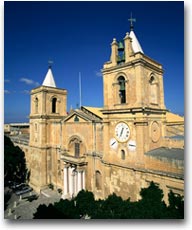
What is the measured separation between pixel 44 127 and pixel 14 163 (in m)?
2.61

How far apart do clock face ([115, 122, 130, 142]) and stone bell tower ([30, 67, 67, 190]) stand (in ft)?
18.2

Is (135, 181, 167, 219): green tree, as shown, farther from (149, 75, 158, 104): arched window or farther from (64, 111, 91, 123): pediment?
(64, 111, 91, 123): pediment

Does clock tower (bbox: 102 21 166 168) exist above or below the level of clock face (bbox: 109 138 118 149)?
above

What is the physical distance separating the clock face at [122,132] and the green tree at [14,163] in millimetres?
5973

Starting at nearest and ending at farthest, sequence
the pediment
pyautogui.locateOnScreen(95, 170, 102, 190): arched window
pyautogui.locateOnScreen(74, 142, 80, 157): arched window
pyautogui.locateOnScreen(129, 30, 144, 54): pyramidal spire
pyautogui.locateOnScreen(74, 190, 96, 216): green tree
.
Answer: pyautogui.locateOnScreen(74, 190, 96, 216): green tree, pyautogui.locateOnScreen(129, 30, 144, 54): pyramidal spire, pyautogui.locateOnScreen(95, 170, 102, 190): arched window, the pediment, pyautogui.locateOnScreen(74, 142, 80, 157): arched window

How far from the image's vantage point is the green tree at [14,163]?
9.51 metres

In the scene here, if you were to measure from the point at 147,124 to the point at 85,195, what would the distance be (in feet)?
9.12

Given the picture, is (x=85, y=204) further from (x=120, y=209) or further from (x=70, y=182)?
(x=70, y=182)

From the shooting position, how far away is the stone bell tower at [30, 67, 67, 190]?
1118 centimetres

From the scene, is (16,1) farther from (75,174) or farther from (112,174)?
(75,174)

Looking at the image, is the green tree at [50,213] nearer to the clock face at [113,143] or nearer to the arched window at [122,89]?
the clock face at [113,143]

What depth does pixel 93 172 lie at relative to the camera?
28.0 ft

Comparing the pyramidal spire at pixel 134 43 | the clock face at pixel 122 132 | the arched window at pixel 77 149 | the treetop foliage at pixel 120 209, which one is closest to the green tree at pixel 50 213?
the treetop foliage at pixel 120 209

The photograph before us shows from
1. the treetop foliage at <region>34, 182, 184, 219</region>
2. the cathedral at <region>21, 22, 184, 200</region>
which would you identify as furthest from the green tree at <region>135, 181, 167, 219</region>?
the cathedral at <region>21, 22, 184, 200</region>
